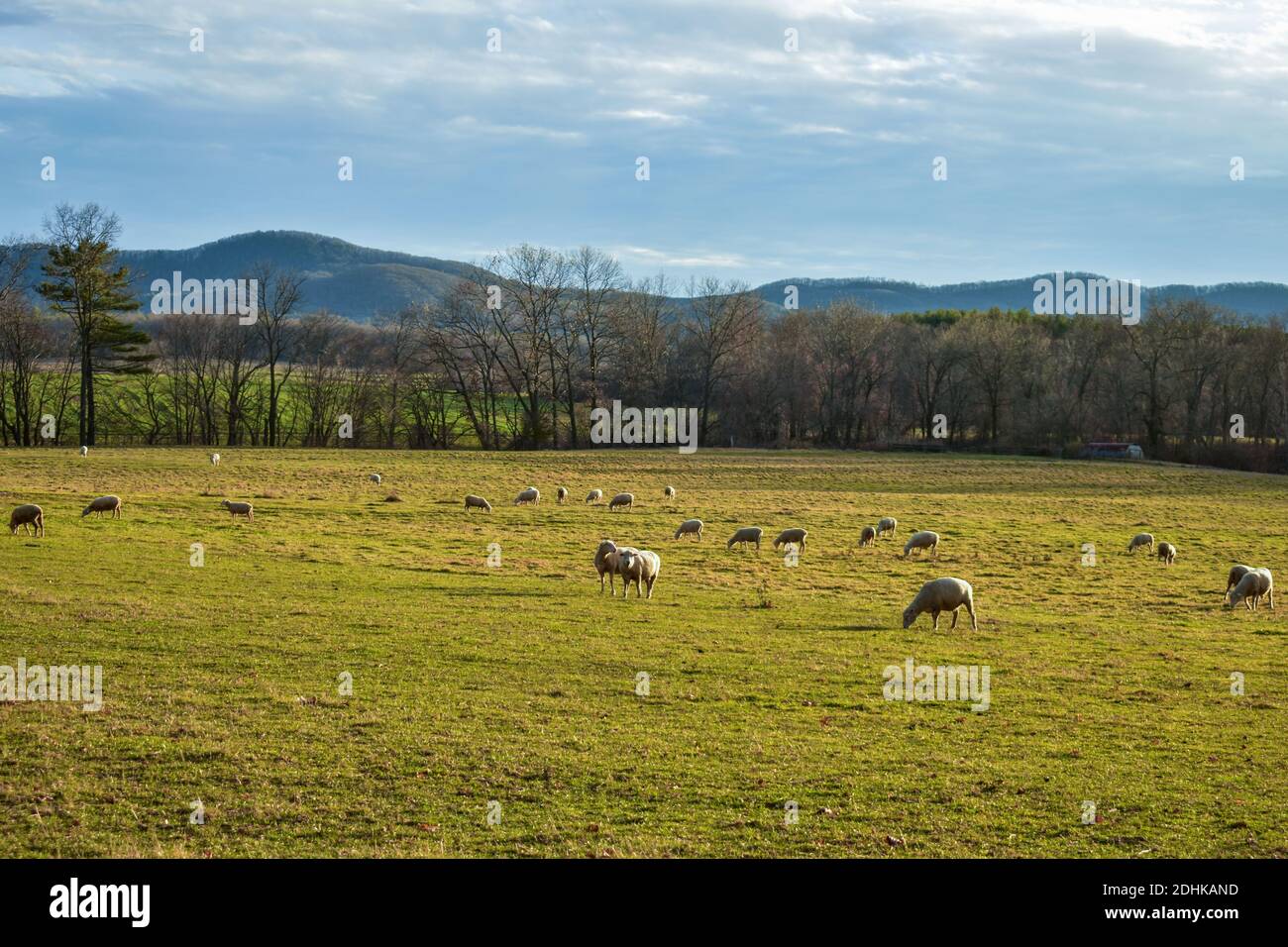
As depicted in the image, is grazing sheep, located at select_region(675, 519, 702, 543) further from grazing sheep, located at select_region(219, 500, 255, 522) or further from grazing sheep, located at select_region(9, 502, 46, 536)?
grazing sheep, located at select_region(9, 502, 46, 536)

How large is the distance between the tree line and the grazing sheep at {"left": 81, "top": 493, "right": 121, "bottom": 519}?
57119 millimetres

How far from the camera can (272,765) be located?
11.5 m

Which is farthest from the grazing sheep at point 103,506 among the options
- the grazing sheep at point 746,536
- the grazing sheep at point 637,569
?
the grazing sheep at point 746,536

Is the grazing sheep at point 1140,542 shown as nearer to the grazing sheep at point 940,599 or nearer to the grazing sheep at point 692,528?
the grazing sheep at point 692,528

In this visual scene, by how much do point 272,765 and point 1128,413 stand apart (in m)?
101

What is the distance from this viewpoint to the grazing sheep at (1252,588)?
25.8m

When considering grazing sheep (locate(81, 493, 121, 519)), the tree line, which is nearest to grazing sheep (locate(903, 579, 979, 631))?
grazing sheep (locate(81, 493, 121, 519))

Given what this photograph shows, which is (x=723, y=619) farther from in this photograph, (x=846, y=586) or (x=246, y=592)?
(x=246, y=592)

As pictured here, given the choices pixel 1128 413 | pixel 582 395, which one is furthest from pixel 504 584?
pixel 1128 413

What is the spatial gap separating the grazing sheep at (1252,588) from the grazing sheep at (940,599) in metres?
8.50

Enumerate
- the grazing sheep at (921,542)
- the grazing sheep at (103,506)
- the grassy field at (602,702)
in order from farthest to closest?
the grazing sheep at (921,542) → the grazing sheep at (103,506) → the grassy field at (602,702)

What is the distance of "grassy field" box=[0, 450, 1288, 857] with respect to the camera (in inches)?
392

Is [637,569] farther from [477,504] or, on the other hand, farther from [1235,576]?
[477,504]
